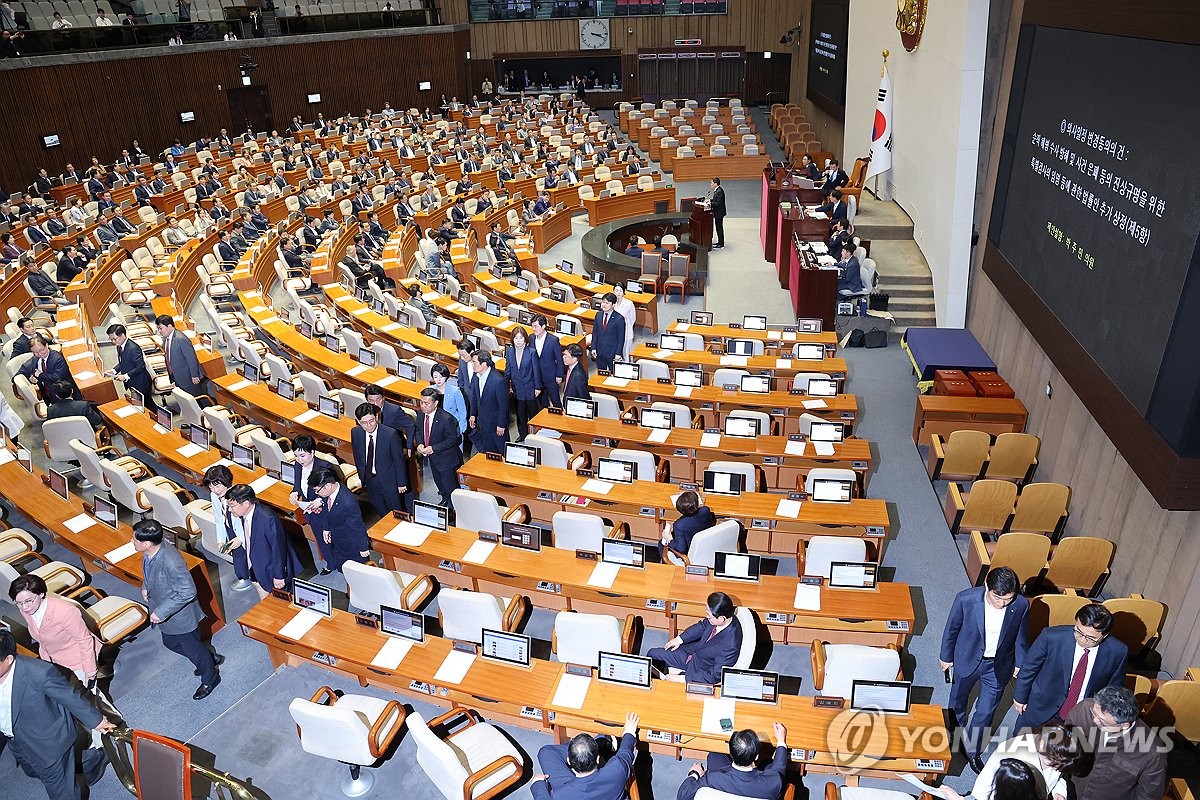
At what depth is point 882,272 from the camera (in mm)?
13969

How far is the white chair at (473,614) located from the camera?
20.3ft

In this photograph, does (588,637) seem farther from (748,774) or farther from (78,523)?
(78,523)

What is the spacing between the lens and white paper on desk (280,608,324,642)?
6215 millimetres

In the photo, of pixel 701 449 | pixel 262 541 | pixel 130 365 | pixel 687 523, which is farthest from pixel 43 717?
pixel 130 365

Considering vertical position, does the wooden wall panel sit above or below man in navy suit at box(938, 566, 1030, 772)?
above

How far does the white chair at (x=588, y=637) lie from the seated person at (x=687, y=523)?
89 centimetres

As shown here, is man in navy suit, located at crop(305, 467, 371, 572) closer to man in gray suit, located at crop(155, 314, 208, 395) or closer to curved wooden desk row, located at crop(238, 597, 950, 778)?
curved wooden desk row, located at crop(238, 597, 950, 778)

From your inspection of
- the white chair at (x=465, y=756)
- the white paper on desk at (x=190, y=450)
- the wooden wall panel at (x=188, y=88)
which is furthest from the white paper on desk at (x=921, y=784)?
the wooden wall panel at (x=188, y=88)

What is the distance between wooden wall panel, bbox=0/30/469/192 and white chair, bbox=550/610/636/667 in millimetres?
24058

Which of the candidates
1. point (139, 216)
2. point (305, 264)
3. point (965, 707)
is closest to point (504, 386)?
point (965, 707)

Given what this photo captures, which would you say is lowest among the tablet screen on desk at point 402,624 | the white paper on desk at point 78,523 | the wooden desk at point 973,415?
the wooden desk at point 973,415

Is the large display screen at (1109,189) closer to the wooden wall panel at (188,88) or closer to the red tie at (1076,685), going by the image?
the red tie at (1076,685)

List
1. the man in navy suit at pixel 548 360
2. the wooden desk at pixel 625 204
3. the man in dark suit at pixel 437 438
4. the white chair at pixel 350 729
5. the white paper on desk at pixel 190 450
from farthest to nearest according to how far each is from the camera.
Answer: the wooden desk at pixel 625 204, the man in navy suit at pixel 548 360, the white paper on desk at pixel 190 450, the man in dark suit at pixel 437 438, the white chair at pixel 350 729

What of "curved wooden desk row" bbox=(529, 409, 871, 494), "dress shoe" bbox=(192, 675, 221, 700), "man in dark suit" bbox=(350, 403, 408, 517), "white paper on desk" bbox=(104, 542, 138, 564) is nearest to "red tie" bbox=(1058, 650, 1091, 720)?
"curved wooden desk row" bbox=(529, 409, 871, 494)
